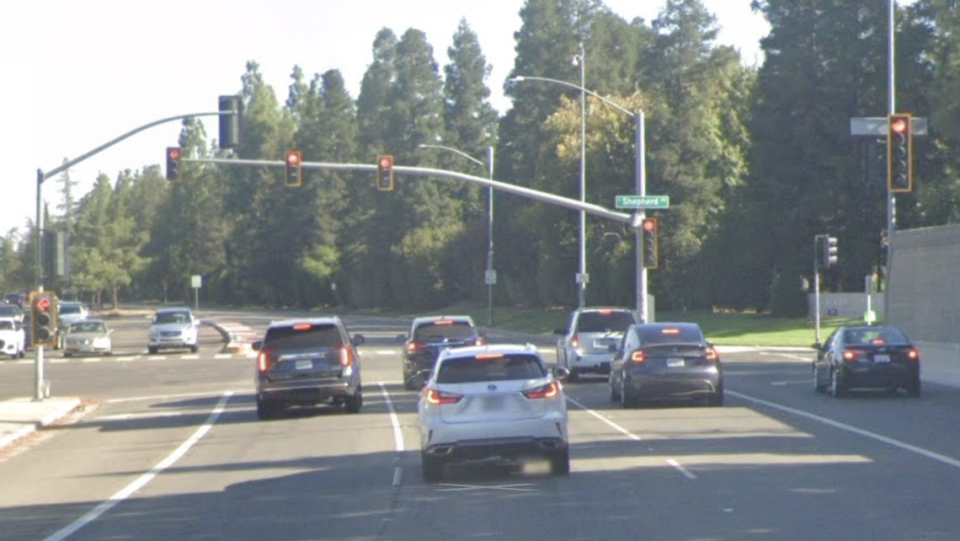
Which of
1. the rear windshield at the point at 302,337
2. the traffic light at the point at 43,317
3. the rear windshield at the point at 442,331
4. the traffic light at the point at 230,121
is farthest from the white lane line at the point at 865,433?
the traffic light at the point at 43,317

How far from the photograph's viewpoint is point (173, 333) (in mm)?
60312

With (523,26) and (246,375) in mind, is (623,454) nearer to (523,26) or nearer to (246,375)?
(246,375)

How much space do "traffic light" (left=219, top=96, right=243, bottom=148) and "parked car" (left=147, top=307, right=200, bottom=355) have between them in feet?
89.4

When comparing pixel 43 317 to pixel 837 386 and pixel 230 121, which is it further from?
pixel 837 386

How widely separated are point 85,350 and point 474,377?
45010 mm

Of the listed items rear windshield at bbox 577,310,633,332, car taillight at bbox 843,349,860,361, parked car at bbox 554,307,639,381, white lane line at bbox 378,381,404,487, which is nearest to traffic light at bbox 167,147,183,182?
white lane line at bbox 378,381,404,487

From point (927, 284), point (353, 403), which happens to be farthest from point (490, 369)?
point (927, 284)

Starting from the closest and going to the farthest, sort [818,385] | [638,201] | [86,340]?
[818,385] < [638,201] < [86,340]

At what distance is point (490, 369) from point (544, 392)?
27.9 inches

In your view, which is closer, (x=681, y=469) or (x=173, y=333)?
(x=681, y=469)

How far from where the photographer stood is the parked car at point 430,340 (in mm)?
35031

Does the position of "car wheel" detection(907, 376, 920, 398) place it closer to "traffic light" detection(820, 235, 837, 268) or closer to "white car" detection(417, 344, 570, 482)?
"white car" detection(417, 344, 570, 482)

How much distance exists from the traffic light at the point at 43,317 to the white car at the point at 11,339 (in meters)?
26.3

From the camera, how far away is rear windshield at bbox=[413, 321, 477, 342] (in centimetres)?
3550
